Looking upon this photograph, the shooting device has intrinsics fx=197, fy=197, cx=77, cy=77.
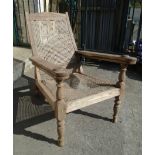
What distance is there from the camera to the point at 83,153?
1718 millimetres

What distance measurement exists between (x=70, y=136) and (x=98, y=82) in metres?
0.60

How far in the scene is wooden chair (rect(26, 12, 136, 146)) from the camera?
1.56 meters

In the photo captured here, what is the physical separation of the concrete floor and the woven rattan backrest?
62cm

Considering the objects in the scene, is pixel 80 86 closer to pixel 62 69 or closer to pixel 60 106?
pixel 60 106

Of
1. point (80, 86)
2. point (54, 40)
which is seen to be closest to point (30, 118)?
point (80, 86)

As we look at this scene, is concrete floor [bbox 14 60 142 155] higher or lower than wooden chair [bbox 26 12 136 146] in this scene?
lower

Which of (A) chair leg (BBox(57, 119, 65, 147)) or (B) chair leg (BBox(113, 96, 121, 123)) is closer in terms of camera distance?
(A) chair leg (BBox(57, 119, 65, 147))

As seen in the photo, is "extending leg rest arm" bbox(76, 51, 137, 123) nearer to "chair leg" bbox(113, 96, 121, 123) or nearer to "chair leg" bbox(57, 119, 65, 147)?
"chair leg" bbox(113, 96, 121, 123)

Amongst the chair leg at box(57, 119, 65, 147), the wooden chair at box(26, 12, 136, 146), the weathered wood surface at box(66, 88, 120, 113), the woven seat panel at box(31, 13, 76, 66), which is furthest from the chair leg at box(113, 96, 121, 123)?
the woven seat panel at box(31, 13, 76, 66)

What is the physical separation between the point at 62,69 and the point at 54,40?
3.22ft

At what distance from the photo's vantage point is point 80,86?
6.33 feet

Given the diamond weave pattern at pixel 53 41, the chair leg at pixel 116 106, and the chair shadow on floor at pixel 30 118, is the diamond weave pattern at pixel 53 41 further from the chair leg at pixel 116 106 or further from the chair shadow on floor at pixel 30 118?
the chair leg at pixel 116 106
